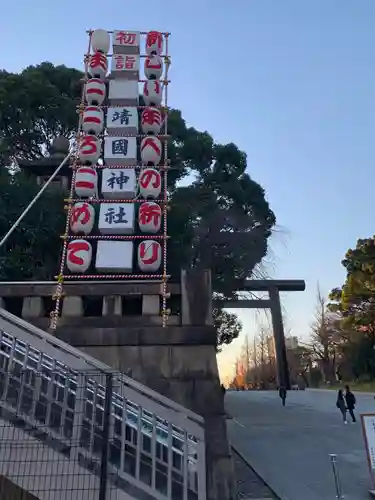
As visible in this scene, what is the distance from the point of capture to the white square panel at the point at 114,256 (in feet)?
28.5

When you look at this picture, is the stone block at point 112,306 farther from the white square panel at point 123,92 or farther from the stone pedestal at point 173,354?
the white square panel at point 123,92

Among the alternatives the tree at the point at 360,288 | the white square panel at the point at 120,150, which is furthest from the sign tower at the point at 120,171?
the tree at the point at 360,288

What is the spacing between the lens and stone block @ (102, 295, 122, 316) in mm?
7518

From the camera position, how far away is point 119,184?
31.5 feet

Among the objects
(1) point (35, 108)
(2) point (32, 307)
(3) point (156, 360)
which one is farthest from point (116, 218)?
(1) point (35, 108)

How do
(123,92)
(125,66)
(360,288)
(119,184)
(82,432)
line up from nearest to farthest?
(82,432), (119,184), (123,92), (125,66), (360,288)

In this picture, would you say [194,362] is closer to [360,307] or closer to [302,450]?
[302,450]

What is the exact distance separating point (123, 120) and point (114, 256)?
12.5 feet

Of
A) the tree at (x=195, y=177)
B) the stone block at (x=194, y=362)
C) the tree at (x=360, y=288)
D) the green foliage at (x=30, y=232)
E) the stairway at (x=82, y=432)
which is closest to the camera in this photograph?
the stairway at (x=82, y=432)

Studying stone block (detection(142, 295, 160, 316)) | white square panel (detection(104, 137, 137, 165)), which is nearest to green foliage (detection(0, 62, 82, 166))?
white square panel (detection(104, 137, 137, 165))

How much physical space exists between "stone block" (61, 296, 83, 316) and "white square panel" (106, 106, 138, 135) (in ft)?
15.6

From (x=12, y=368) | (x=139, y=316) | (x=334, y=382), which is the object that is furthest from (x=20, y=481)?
(x=334, y=382)

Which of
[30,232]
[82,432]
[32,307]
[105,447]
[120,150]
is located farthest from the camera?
[30,232]

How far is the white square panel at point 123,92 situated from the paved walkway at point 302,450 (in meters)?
8.98
